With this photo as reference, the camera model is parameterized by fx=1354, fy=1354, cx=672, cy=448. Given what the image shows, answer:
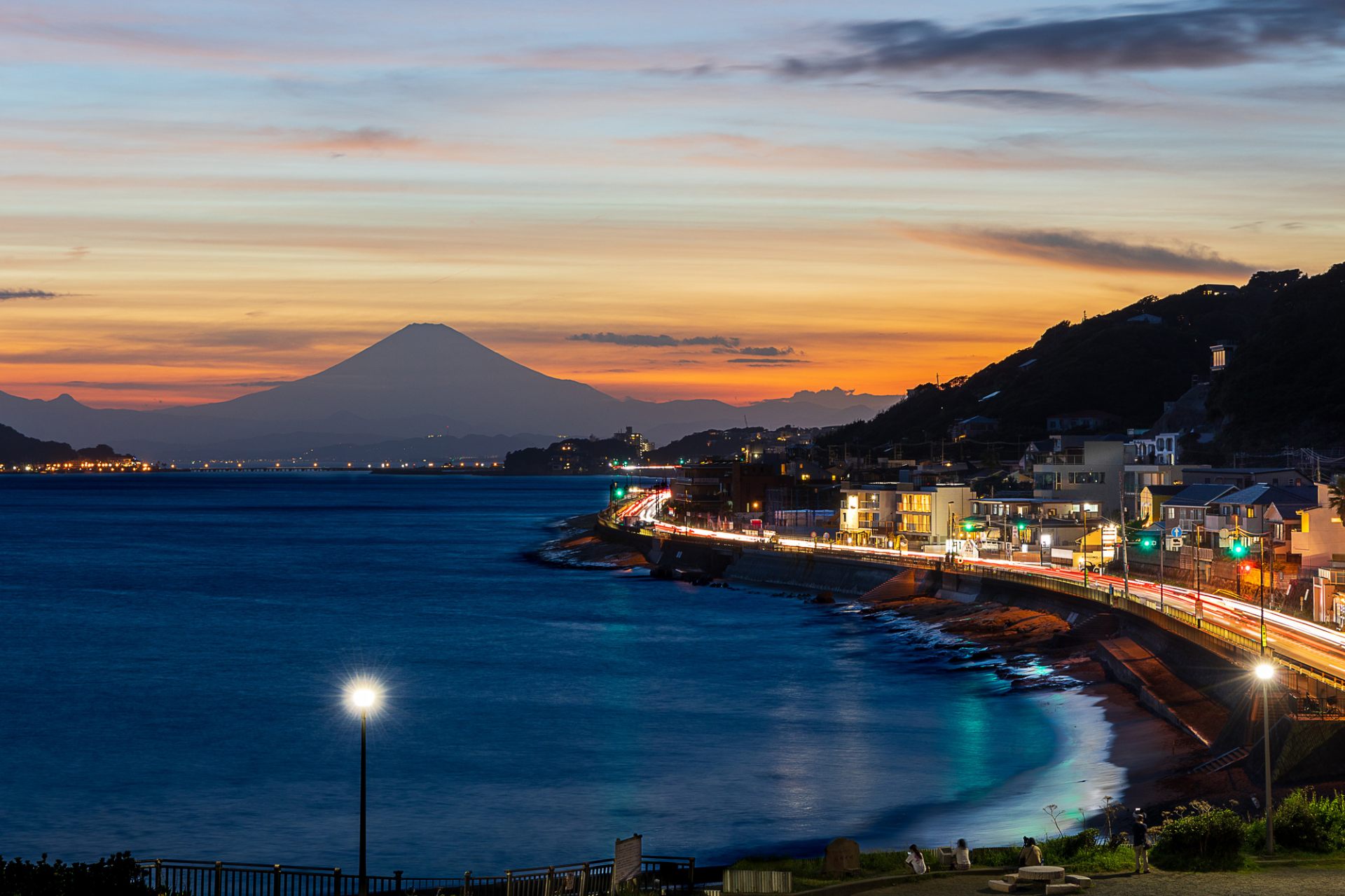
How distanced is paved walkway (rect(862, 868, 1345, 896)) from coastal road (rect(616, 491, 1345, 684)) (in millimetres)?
13798

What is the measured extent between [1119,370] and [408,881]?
513 ft

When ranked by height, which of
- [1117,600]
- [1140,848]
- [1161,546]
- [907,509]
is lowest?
[1140,848]

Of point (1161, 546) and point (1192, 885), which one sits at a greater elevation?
point (1161, 546)

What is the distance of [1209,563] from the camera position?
198ft

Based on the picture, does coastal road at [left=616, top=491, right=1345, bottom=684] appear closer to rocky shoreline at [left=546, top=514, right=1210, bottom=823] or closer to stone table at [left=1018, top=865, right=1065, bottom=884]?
rocky shoreline at [left=546, top=514, right=1210, bottom=823]

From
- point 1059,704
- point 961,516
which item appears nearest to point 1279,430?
point 961,516

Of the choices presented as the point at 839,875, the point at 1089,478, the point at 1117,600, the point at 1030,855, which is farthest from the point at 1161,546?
the point at 839,875

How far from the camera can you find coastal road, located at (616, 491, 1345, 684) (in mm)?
36906

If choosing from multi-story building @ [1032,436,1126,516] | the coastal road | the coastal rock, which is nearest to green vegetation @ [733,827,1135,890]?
the coastal rock

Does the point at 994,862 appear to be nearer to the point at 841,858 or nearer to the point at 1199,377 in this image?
the point at 841,858

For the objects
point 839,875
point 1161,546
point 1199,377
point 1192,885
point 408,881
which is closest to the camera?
point 1192,885

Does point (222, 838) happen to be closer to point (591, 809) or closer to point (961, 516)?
point (591, 809)

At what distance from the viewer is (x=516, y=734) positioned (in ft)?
137

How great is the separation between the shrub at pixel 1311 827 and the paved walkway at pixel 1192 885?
1234 mm
